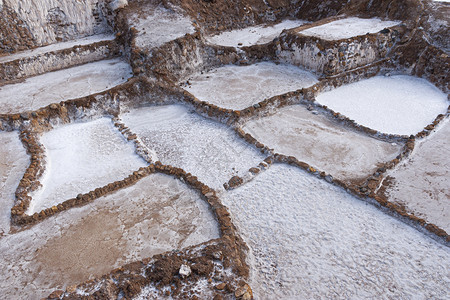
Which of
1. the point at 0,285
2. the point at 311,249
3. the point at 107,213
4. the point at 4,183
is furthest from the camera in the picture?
the point at 4,183

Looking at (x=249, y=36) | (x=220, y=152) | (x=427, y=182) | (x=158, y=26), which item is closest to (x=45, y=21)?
(x=158, y=26)

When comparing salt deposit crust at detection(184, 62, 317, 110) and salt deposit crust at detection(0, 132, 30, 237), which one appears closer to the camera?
salt deposit crust at detection(0, 132, 30, 237)

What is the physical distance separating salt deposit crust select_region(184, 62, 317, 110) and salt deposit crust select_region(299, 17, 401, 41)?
1.86m

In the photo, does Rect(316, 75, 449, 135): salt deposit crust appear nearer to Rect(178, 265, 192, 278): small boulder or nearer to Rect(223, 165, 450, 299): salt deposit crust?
Rect(223, 165, 450, 299): salt deposit crust

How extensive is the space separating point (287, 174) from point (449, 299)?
4.33 metres

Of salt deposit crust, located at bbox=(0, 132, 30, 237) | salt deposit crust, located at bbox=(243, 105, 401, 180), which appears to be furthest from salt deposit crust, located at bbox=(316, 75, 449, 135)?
salt deposit crust, located at bbox=(0, 132, 30, 237)

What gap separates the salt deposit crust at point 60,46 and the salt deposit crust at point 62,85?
4.43 ft

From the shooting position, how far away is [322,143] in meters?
9.84

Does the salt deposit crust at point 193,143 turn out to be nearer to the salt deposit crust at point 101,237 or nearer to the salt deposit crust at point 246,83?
the salt deposit crust at point 101,237

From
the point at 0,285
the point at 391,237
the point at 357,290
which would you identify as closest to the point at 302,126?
the point at 391,237

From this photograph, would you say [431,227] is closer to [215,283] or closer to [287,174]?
[287,174]

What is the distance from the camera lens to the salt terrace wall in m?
14.5

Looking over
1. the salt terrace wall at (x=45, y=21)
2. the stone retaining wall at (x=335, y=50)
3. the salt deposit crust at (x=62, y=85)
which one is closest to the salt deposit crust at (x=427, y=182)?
the stone retaining wall at (x=335, y=50)

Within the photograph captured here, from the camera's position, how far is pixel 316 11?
1834 cm
